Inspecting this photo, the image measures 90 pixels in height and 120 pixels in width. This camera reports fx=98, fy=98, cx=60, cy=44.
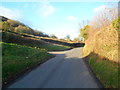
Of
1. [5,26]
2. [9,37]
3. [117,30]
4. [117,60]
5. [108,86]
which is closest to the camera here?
[108,86]

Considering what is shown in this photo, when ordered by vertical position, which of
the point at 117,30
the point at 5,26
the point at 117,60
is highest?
the point at 5,26

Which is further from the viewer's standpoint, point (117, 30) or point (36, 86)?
point (117, 30)

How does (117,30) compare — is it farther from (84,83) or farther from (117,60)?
(84,83)

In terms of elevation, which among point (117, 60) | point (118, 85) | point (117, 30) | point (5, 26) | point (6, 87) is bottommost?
point (6, 87)

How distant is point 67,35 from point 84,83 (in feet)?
315

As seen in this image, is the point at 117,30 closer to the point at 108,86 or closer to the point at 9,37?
the point at 108,86

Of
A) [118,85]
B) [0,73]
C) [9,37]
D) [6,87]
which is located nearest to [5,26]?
[9,37]

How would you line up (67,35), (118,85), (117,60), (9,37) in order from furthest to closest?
1. (67,35)
2. (9,37)
3. (117,60)
4. (118,85)

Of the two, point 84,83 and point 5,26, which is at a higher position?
point 5,26

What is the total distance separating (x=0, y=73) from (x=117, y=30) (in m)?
9.37

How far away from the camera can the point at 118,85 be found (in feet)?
15.4

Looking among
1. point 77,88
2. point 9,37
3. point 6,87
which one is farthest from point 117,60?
point 9,37

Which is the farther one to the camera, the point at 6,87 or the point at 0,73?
the point at 0,73

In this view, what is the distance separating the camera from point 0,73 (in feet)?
23.1
